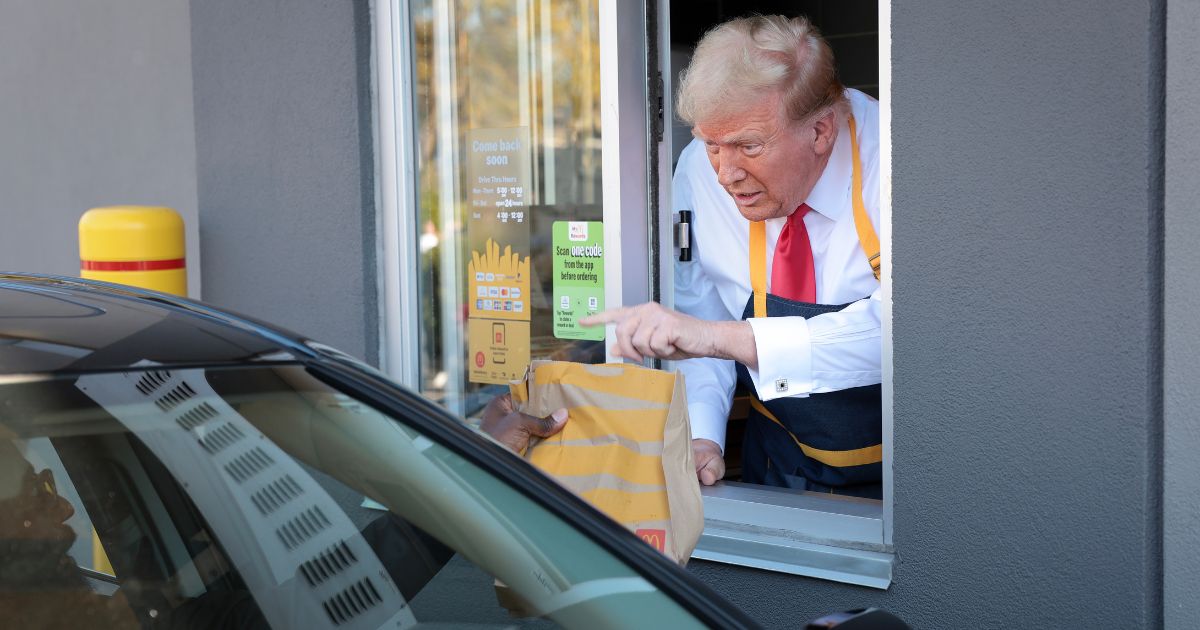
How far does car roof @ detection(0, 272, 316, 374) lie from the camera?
1445 mm

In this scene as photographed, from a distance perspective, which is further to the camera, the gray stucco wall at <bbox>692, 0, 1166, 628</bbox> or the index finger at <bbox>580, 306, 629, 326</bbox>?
the index finger at <bbox>580, 306, 629, 326</bbox>

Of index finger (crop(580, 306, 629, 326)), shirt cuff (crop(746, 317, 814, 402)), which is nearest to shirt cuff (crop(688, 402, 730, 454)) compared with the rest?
shirt cuff (crop(746, 317, 814, 402))

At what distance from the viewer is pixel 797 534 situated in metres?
3.15

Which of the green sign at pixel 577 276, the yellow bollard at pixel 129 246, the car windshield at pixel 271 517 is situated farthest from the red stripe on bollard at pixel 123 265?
the car windshield at pixel 271 517

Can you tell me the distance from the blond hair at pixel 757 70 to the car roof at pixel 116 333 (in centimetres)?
167

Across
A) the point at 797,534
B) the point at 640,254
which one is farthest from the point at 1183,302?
the point at 640,254

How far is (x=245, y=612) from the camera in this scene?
1.50m

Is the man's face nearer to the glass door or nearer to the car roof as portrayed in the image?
the glass door

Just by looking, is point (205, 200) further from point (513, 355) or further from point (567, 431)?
point (567, 431)

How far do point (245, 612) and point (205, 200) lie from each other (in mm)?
3159

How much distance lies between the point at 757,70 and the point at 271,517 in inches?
74.6

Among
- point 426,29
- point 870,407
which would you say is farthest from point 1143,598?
point 426,29

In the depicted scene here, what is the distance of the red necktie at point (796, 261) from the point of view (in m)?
3.26

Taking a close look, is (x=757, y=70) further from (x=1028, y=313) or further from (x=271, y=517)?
(x=271, y=517)
